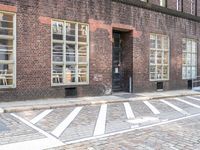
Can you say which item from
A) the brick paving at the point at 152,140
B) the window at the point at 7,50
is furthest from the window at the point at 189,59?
the brick paving at the point at 152,140

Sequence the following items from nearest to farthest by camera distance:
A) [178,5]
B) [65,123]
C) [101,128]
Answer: [101,128], [65,123], [178,5]

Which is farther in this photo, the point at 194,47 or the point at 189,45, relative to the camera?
the point at 194,47

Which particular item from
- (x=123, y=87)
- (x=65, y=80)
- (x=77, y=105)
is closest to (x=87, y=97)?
(x=65, y=80)

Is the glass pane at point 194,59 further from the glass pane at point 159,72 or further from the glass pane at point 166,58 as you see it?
the glass pane at point 159,72

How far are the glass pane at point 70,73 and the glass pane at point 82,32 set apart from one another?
1.41m

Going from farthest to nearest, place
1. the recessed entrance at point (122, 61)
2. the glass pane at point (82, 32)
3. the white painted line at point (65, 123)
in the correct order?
the recessed entrance at point (122, 61) < the glass pane at point (82, 32) < the white painted line at point (65, 123)

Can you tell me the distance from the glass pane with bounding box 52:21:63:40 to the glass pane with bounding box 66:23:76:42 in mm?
371

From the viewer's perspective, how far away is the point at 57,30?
565 inches

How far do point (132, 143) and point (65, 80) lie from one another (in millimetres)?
8157

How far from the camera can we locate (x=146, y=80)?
18.7m

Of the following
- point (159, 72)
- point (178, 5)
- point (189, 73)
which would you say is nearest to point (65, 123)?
point (159, 72)

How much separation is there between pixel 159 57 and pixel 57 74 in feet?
25.8

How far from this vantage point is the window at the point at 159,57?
63.0 feet

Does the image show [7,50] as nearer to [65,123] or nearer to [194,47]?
[65,123]
